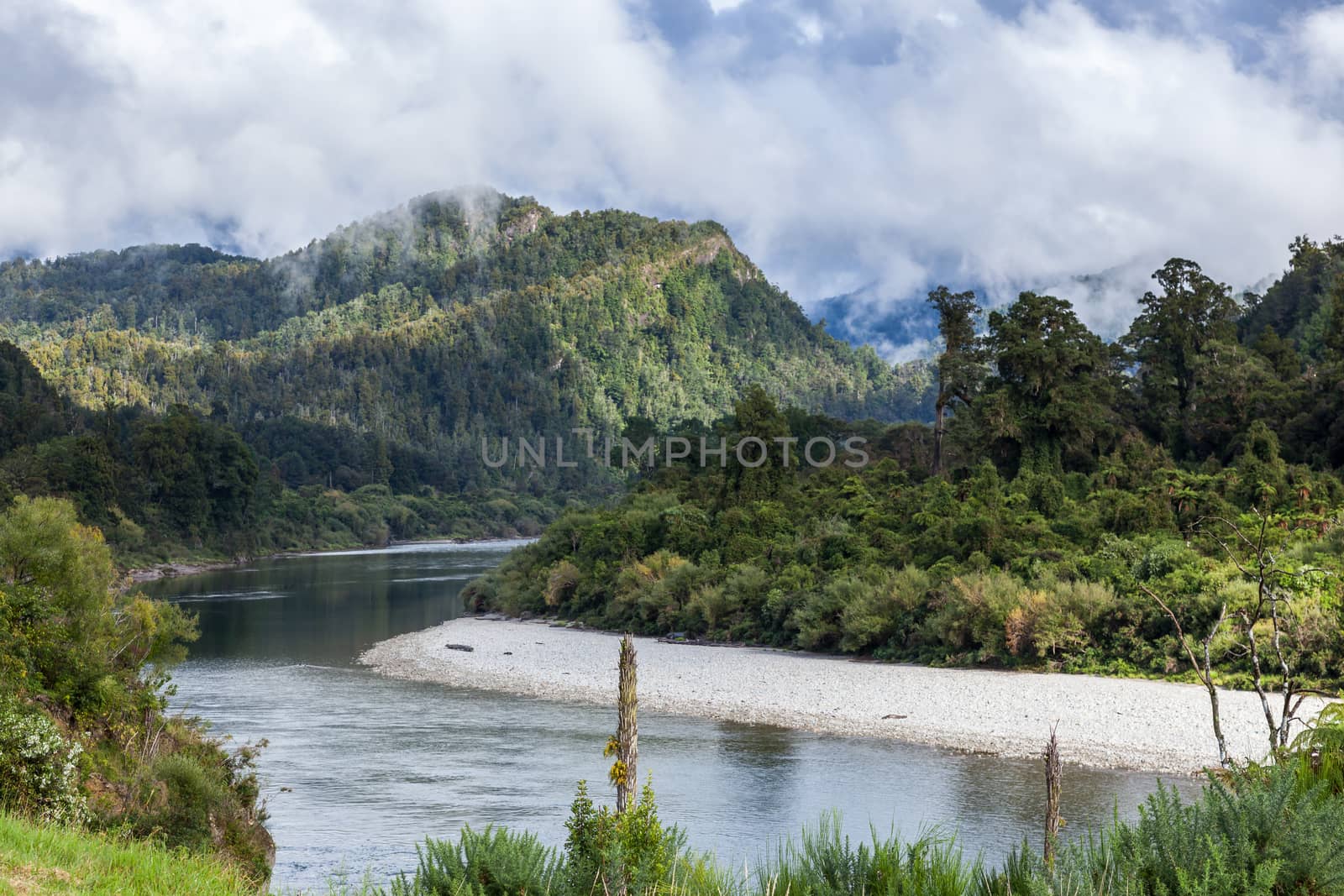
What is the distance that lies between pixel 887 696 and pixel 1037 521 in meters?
10.5

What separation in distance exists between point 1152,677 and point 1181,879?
24.4 metres

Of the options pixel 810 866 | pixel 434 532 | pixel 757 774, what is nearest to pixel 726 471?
pixel 757 774

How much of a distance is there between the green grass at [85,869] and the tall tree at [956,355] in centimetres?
4327

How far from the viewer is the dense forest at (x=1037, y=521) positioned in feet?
96.8

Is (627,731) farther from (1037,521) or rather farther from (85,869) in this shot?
(1037,521)

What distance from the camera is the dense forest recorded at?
2952 centimetres

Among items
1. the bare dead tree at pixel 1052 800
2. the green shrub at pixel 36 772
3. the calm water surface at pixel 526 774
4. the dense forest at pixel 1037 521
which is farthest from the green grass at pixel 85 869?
the dense forest at pixel 1037 521

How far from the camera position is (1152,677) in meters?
28.3

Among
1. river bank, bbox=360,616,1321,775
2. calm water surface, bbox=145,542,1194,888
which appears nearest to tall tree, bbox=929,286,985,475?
river bank, bbox=360,616,1321,775

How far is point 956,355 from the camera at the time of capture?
49906 mm

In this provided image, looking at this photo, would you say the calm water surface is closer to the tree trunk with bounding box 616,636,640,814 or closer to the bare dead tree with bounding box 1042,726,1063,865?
the bare dead tree with bounding box 1042,726,1063,865

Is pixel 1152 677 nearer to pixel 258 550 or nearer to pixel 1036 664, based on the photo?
pixel 1036 664

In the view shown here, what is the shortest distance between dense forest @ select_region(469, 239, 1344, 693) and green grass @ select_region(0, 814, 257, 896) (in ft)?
64.2

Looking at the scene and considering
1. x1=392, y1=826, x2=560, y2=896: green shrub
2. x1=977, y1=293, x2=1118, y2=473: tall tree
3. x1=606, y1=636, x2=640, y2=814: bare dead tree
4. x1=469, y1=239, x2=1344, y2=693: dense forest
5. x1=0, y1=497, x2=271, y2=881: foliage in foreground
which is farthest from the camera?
x1=977, y1=293, x2=1118, y2=473: tall tree
